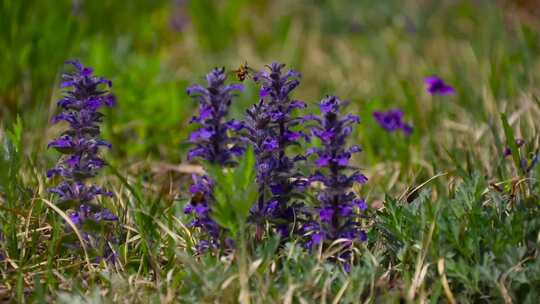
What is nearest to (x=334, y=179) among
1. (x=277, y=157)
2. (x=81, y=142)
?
(x=277, y=157)

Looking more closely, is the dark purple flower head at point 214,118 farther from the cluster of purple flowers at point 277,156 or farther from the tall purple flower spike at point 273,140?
the tall purple flower spike at point 273,140

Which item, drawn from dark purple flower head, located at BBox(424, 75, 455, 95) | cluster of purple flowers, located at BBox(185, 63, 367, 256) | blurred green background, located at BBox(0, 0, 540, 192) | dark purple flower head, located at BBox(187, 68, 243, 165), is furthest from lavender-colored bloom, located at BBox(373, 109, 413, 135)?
dark purple flower head, located at BBox(187, 68, 243, 165)

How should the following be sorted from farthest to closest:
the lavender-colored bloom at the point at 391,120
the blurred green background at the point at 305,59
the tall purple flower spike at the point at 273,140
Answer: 1. the blurred green background at the point at 305,59
2. the lavender-colored bloom at the point at 391,120
3. the tall purple flower spike at the point at 273,140

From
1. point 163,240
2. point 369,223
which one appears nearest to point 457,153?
point 369,223

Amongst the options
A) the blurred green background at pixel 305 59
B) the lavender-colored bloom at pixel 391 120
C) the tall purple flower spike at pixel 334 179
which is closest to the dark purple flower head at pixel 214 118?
the tall purple flower spike at pixel 334 179

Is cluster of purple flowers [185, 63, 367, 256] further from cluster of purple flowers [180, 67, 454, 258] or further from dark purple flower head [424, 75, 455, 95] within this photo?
dark purple flower head [424, 75, 455, 95]

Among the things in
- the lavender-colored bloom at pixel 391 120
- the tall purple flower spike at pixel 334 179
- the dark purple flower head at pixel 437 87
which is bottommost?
the tall purple flower spike at pixel 334 179
